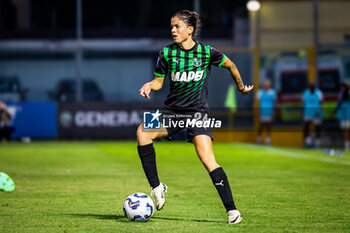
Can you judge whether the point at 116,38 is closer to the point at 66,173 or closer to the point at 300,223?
the point at 66,173

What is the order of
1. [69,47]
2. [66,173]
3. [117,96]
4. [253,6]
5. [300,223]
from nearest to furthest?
[300,223], [66,173], [253,6], [117,96], [69,47]

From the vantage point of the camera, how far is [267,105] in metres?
23.2

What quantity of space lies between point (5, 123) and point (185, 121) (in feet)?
60.5

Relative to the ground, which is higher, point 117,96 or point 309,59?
point 309,59

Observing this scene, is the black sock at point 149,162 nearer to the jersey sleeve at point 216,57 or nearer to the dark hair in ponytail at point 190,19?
the jersey sleeve at point 216,57

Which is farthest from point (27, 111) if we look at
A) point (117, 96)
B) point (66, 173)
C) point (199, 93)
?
point (199, 93)

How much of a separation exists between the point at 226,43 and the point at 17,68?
10.3 metres

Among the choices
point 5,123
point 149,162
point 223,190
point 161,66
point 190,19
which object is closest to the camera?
point 223,190

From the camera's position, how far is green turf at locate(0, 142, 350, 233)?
7086 millimetres

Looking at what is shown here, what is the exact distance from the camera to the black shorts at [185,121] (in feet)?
23.7

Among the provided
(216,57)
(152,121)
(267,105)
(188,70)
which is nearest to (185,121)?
(152,121)

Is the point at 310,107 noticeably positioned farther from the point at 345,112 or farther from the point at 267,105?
the point at 267,105

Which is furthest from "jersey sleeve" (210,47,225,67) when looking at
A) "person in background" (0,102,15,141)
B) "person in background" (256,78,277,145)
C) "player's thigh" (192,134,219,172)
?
"person in background" (0,102,15,141)

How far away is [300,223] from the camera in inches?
283
